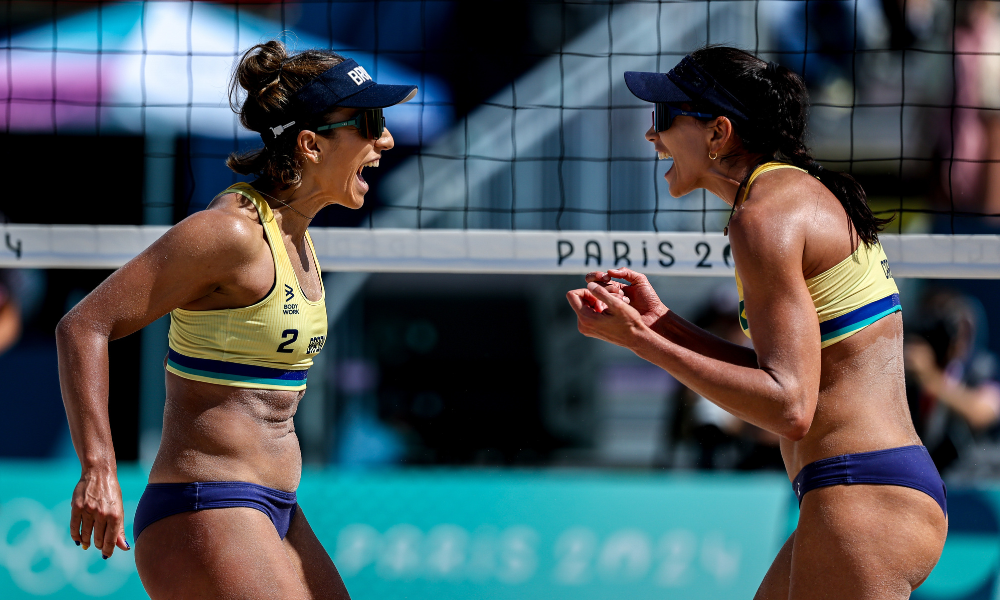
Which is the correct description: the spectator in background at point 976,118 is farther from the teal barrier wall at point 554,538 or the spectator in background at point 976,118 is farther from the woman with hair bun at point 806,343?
the woman with hair bun at point 806,343

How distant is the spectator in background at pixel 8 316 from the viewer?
5.60 m

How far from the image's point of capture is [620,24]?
22.4 feet

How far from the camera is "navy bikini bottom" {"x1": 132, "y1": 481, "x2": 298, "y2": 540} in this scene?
222 cm

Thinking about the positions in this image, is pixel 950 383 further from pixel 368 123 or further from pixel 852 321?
pixel 368 123

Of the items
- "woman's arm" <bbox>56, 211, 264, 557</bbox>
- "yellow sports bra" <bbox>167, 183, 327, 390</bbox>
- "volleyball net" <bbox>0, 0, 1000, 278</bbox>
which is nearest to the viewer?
"woman's arm" <bbox>56, 211, 264, 557</bbox>

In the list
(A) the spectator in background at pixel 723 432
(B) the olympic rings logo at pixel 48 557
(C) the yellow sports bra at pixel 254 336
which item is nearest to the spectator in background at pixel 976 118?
(A) the spectator in background at pixel 723 432

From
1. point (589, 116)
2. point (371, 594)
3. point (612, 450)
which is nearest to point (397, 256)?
point (371, 594)

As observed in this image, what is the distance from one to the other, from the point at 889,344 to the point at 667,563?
2249mm

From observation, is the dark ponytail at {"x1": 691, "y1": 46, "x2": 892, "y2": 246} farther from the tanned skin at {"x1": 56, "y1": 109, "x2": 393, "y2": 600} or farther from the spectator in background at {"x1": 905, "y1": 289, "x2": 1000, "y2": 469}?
the spectator in background at {"x1": 905, "y1": 289, "x2": 1000, "y2": 469}

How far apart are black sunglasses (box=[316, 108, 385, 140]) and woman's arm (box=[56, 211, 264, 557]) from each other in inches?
18.7

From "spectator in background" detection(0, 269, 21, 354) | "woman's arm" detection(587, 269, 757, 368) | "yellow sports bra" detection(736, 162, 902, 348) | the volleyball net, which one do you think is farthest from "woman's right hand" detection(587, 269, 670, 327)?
"spectator in background" detection(0, 269, 21, 354)

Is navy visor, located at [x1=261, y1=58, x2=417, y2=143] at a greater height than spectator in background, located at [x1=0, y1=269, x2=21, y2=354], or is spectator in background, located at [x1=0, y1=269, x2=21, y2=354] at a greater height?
navy visor, located at [x1=261, y1=58, x2=417, y2=143]

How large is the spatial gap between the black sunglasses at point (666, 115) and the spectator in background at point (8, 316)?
4.53 meters

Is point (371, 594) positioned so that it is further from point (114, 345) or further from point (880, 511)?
point (880, 511)
